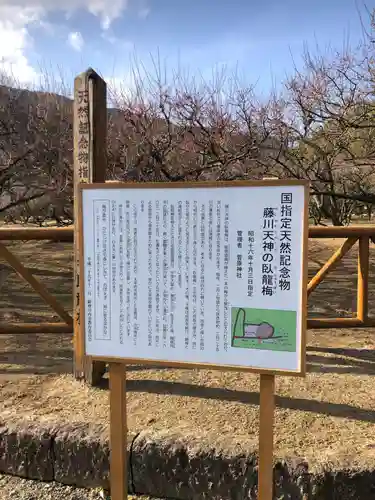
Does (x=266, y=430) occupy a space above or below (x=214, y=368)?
below

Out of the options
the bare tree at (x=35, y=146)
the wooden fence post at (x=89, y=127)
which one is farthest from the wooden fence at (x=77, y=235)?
the bare tree at (x=35, y=146)

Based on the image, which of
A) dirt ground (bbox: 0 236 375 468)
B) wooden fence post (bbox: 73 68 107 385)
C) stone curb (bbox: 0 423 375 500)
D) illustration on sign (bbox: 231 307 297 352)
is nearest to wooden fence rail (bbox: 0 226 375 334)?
dirt ground (bbox: 0 236 375 468)

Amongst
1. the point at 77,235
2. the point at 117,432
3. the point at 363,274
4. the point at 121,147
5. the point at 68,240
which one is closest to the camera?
the point at 117,432

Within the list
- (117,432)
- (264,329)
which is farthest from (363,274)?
(117,432)

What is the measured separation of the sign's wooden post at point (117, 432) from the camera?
6.17ft

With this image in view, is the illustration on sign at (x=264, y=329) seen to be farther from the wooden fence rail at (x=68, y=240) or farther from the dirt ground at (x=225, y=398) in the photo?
the wooden fence rail at (x=68, y=240)

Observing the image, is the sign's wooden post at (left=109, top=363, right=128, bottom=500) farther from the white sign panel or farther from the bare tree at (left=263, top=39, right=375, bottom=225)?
the bare tree at (left=263, top=39, right=375, bottom=225)

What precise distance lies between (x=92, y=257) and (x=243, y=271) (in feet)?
2.08

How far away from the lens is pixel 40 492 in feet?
7.19

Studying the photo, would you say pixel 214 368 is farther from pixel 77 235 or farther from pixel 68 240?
pixel 68 240

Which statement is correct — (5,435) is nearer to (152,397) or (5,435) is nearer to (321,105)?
(152,397)

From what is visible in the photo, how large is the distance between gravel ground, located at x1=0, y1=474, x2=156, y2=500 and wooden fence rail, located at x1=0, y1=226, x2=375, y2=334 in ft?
3.95

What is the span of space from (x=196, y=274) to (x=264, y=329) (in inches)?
13.1

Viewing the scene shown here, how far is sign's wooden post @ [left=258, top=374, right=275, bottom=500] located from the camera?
5.67 ft
